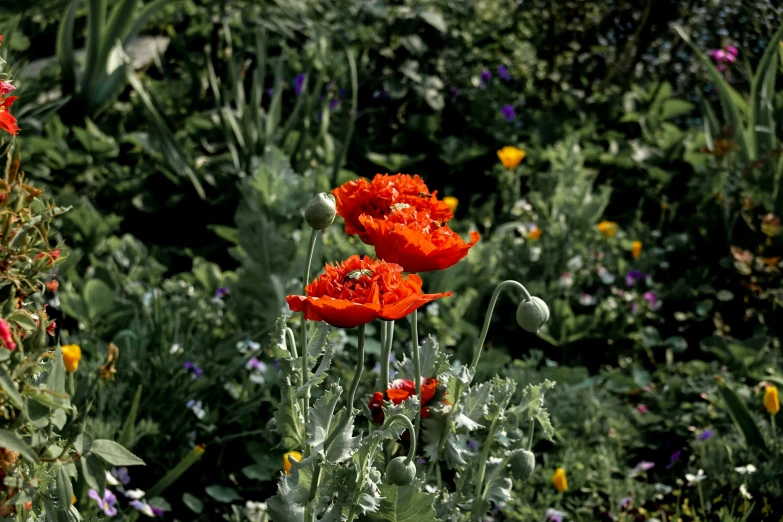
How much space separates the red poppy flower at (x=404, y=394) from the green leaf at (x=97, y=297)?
1.09m

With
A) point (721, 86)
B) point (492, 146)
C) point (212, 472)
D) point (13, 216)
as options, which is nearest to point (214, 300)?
point (212, 472)

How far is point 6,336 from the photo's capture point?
834mm

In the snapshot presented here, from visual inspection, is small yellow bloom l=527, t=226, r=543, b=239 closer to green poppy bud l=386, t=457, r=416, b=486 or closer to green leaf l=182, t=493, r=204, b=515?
green leaf l=182, t=493, r=204, b=515

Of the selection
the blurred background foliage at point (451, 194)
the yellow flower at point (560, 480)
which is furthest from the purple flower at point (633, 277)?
the yellow flower at point (560, 480)

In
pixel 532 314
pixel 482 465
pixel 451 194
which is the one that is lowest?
pixel 451 194

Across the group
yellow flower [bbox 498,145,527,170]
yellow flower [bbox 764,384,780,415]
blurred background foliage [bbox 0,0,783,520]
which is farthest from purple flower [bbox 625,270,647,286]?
yellow flower [bbox 764,384,780,415]

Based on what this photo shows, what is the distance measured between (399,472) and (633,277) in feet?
6.24

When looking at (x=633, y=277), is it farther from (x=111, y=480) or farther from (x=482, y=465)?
(x=111, y=480)

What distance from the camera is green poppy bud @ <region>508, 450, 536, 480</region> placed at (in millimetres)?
1255

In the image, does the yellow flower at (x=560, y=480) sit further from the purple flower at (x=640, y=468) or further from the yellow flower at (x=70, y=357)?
the yellow flower at (x=70, y=357)

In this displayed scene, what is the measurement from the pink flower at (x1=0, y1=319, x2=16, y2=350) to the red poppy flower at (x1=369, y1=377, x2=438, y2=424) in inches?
20.2

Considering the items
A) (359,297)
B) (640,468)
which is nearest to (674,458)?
(640,468)

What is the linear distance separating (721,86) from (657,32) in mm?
875

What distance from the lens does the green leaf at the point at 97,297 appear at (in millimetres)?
2072
